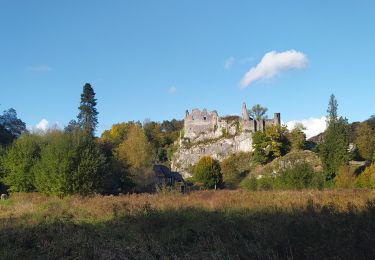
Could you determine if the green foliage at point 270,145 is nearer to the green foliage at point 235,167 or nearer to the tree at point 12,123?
the green foliage at point 235,167

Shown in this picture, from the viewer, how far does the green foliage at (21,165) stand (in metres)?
39.1

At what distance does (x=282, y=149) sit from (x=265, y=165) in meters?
5.87

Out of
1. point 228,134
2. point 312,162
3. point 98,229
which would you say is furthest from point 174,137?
point 98,229

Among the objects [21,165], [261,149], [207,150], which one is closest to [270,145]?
→ [261,149]

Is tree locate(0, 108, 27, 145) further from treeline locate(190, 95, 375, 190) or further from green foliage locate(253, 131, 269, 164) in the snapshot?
green foliage locate(253, 131, 269, 164)

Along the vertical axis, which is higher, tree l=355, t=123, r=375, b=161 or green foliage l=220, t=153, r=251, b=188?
tree l=355, t=123, r=375, b=161

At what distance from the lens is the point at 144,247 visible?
29.7 feet

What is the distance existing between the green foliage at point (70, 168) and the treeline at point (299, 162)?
15.4 m

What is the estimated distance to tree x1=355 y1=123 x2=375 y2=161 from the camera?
6856 cm

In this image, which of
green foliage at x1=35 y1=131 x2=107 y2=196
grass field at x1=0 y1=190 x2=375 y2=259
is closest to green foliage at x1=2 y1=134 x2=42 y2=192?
green foliage at x1=35 y1=131 x2=107 y2=196

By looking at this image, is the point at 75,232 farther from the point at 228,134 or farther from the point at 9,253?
the point at 228,134

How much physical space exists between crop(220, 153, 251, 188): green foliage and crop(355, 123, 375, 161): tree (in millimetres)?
21751

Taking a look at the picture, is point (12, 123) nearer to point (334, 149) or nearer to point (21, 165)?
point (21, 165)

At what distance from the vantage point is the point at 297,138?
262 feet
